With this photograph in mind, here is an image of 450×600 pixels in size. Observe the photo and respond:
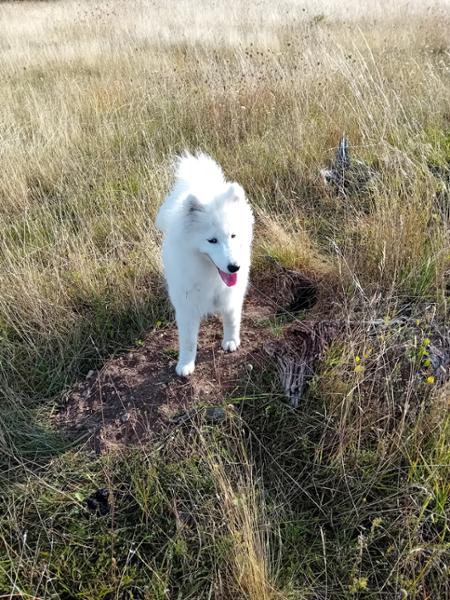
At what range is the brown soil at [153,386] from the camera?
6.82 feet

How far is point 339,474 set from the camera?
1768 mm

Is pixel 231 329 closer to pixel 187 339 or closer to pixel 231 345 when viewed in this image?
pixel 231 345

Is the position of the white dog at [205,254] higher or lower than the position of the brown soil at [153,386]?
higher

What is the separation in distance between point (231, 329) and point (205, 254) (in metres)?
0.47

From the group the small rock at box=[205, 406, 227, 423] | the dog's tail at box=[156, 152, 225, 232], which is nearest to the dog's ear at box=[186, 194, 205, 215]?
the dog's tail at box=[156, 152, 225, 232]

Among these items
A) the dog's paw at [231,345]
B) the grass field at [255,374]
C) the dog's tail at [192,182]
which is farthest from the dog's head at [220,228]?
the grass field at [255,374]

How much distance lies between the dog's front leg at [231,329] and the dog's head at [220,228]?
33cm

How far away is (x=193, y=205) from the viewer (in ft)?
6.48

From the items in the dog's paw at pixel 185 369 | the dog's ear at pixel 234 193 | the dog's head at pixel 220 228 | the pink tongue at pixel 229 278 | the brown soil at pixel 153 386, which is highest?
the dog's ear at pixel 234 193

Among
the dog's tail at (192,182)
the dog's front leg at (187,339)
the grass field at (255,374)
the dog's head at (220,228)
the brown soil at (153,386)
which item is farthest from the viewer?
the dog's tail at (192,182)

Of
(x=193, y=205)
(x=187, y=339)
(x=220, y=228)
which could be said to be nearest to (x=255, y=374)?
(x=187, y=339)

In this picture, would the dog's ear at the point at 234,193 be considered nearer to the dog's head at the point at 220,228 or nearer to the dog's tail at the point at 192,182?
the dog's head at the point at 220,228

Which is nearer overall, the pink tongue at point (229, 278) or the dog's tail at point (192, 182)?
the pink tongue at point (229, 278)

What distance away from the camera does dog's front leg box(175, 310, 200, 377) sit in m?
2.25
